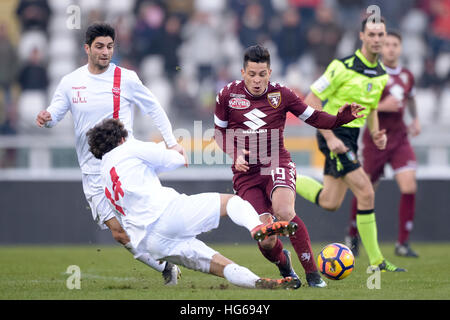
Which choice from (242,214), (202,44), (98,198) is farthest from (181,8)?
(242,214)

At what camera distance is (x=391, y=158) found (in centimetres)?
1081

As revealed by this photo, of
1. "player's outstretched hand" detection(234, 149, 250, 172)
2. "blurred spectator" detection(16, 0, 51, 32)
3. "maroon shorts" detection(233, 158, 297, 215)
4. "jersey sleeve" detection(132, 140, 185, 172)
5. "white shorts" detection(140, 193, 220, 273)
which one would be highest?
"blurred spectator" detection(16, 0, 51, 32)

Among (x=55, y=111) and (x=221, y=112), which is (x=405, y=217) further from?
(x=55, y=111)

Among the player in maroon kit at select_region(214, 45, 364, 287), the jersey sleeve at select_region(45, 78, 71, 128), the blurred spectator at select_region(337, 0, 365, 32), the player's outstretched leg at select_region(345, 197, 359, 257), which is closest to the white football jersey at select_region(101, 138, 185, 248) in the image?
the player in maroon kit at select_region(214, 45, 364, 287)

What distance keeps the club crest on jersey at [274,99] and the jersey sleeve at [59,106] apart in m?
2.00

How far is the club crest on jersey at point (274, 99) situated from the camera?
7.30 metres

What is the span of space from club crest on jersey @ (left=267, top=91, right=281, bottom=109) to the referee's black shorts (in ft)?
5.62

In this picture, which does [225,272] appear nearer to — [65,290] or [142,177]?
[142,177]

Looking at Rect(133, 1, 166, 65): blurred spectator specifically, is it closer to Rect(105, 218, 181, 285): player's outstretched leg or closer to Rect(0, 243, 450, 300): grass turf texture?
Rect(0, 243, 450, 300): grass turf texture

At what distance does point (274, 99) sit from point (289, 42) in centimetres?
937

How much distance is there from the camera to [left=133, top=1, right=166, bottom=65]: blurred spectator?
16234 mm

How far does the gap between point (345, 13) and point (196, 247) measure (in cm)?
1195

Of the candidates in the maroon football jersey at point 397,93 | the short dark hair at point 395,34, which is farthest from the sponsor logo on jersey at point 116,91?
the short dark hair at point 395,34
